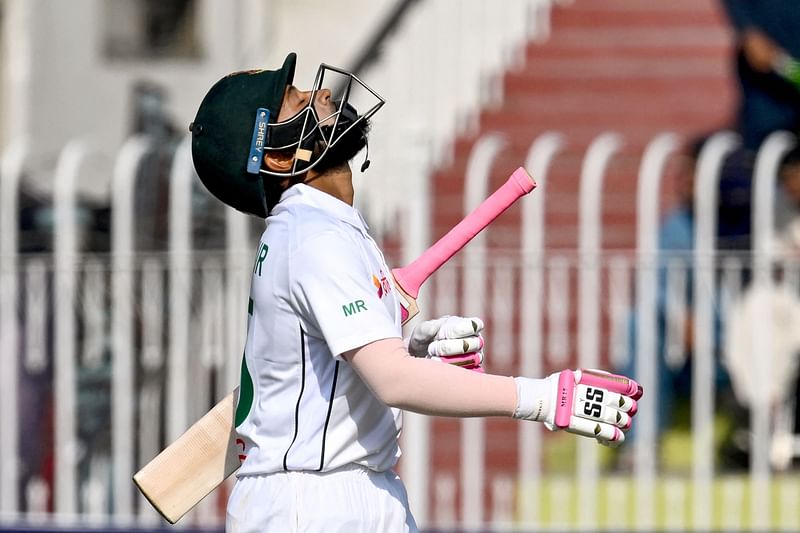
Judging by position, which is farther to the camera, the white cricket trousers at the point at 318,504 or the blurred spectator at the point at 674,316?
the blurred spectator at the point at 674,316

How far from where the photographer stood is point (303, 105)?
10.5ft

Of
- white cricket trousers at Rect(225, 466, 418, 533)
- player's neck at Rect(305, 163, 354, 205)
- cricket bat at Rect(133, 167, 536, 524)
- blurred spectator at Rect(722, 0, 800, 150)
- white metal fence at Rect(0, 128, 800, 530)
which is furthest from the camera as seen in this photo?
blurred spectator at Rect(722, 0, 800, 150)

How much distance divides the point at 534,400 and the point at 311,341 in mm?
425

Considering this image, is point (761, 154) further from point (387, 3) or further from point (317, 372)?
point (387, 3)

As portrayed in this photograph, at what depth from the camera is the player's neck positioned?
3223mm

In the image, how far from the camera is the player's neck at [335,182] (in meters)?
3.22

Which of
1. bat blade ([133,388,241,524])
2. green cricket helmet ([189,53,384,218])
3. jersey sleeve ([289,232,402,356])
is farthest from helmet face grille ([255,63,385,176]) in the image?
bat blade ([133,388,241,524])

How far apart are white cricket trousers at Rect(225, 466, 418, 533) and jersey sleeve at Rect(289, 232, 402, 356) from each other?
0.96 feet

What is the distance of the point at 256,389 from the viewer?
321cm

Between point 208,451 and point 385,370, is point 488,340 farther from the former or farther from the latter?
point 385,370

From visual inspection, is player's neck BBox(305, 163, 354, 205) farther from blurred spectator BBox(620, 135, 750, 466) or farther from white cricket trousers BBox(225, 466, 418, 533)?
blurred spectator BBox(620, 135, 750, 466)

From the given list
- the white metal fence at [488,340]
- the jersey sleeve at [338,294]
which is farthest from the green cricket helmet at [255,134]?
the white metal fence at [488,340]

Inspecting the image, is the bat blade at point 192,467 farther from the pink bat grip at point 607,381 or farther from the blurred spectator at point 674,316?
the blurred spectator at point 674,316

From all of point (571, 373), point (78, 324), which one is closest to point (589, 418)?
point (571, 373)
